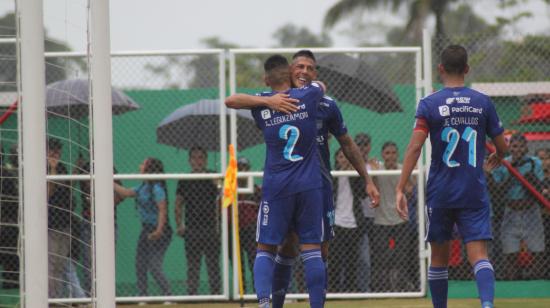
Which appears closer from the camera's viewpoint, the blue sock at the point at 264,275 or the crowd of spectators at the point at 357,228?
the blue sock at the point at 264,275

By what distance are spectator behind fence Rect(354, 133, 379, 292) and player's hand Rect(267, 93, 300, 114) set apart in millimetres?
4780

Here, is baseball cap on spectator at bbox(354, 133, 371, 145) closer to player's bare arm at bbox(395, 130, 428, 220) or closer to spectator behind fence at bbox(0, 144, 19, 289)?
spectator behind fence at bbox(0, 144, 19, 289)

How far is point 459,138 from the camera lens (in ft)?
27.2

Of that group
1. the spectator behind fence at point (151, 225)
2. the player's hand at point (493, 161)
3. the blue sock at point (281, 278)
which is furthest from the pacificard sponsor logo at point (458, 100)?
the spectator behind fence at point (151, 225)

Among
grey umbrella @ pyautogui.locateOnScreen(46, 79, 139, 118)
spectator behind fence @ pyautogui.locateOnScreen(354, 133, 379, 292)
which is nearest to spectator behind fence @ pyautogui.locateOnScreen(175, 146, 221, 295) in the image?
grey umbrella @ pyautogui.locateOnScreen(46, 79, 139, 118)

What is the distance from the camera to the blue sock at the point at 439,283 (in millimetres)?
8719

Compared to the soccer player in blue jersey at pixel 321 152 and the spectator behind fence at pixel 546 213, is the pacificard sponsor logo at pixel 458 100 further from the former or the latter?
the spectator behind fence at pixel 546 213

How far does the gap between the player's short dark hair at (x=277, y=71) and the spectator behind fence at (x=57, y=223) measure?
464 cm

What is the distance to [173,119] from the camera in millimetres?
13531

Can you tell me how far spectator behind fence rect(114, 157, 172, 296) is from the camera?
13320 mm

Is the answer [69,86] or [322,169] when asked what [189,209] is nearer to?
[69,86]

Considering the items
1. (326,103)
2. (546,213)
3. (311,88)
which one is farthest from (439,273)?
(546,213)

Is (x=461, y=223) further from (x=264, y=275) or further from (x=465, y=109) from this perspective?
(x=264, y=275)

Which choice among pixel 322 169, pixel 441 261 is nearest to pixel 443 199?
pixel 441 261
